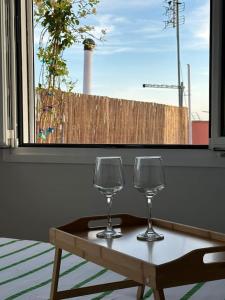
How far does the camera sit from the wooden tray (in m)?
0.85

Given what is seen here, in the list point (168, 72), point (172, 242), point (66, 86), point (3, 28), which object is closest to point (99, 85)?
point (66, 86)

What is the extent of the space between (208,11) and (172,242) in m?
1.80

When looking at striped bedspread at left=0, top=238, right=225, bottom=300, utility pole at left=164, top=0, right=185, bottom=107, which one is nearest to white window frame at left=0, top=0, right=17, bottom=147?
utility pole at left=164, top=0, right=185, bottom=107

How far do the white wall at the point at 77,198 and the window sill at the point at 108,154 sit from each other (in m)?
0.03

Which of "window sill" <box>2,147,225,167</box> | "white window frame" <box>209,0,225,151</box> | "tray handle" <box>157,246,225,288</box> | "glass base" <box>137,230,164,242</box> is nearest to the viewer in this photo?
"tray handle" <box>157,246,225,288</box>

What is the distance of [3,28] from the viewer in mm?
2811

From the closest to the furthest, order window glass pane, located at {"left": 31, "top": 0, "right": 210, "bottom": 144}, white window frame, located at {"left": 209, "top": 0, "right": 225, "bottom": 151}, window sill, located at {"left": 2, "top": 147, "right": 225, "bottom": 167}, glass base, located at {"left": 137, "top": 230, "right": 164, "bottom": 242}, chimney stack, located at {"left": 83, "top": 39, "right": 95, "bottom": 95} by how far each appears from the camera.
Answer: glass base, located at {"left": 137, "top": 230, "right": 164, "bottom": 242}
white window frame, located at {"left": 209, "top": 0, "right": 225, "bottom": 151}
window sill, located at {"left": 2, "top": 147, "right": 225, "bottom": 167}
window glass pane, located at {"left": 31, "top": 0, "right": 210, "bottom": 144}
chimney stack, located at {"left": 83, "top": 39, "right": 95, "bottom": 95}

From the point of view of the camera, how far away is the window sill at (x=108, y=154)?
2.43 metres

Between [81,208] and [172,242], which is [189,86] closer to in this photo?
[81,208]

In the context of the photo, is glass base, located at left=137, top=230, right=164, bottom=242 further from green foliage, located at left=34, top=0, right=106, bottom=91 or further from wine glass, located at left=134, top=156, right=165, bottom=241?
green foliage, located at left=34, top=0, right=106, bottom=91

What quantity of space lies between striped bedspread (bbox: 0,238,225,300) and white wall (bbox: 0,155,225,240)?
1127mm

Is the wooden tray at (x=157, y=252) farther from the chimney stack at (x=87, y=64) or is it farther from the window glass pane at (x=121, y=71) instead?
the chimney stack at (x=87, y=64)

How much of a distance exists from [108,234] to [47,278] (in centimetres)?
23

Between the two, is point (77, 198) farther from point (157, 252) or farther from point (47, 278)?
point (157, 252)
